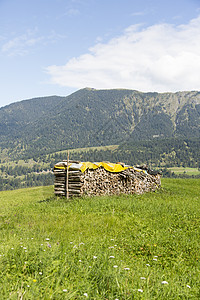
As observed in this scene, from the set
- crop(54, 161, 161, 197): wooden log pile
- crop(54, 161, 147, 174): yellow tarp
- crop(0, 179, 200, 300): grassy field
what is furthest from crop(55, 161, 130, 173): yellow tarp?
crop(0, 179, 200, 300): grassy field

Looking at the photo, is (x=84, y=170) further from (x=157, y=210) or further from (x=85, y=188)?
(x=157, y=210)

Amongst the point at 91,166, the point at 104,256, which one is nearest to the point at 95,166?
the point at 91,166

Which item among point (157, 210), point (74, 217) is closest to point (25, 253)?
point (74, 217)

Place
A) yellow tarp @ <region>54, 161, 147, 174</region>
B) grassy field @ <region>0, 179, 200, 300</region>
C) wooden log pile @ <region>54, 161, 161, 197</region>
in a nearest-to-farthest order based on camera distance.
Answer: grassy field @ <region>0, 179, 200, 300</region>, wooden log pile @ <region>54, 161, 161, 197</region>, yellow tarp @ <region>54, 161, 147, 174</region>

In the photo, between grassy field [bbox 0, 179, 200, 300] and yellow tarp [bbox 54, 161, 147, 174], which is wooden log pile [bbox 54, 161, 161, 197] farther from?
grassy field [bbox 0, 179, 200, 300]

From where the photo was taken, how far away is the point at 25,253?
4.86m

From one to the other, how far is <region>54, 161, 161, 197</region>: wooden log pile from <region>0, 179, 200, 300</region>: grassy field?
4.27 m

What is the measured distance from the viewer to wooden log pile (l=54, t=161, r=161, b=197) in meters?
17.6

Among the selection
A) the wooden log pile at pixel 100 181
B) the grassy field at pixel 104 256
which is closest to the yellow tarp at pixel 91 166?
the wooden log pile at pixel 100 181

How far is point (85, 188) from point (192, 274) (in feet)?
42.8

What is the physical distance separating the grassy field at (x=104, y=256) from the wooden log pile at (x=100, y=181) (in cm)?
427

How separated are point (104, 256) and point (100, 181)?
581 inches

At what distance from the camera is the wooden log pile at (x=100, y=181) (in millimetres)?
17562

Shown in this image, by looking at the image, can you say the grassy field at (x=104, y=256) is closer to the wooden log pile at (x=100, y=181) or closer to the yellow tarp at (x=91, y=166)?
the wooden log pile at (x=100, y=181)
